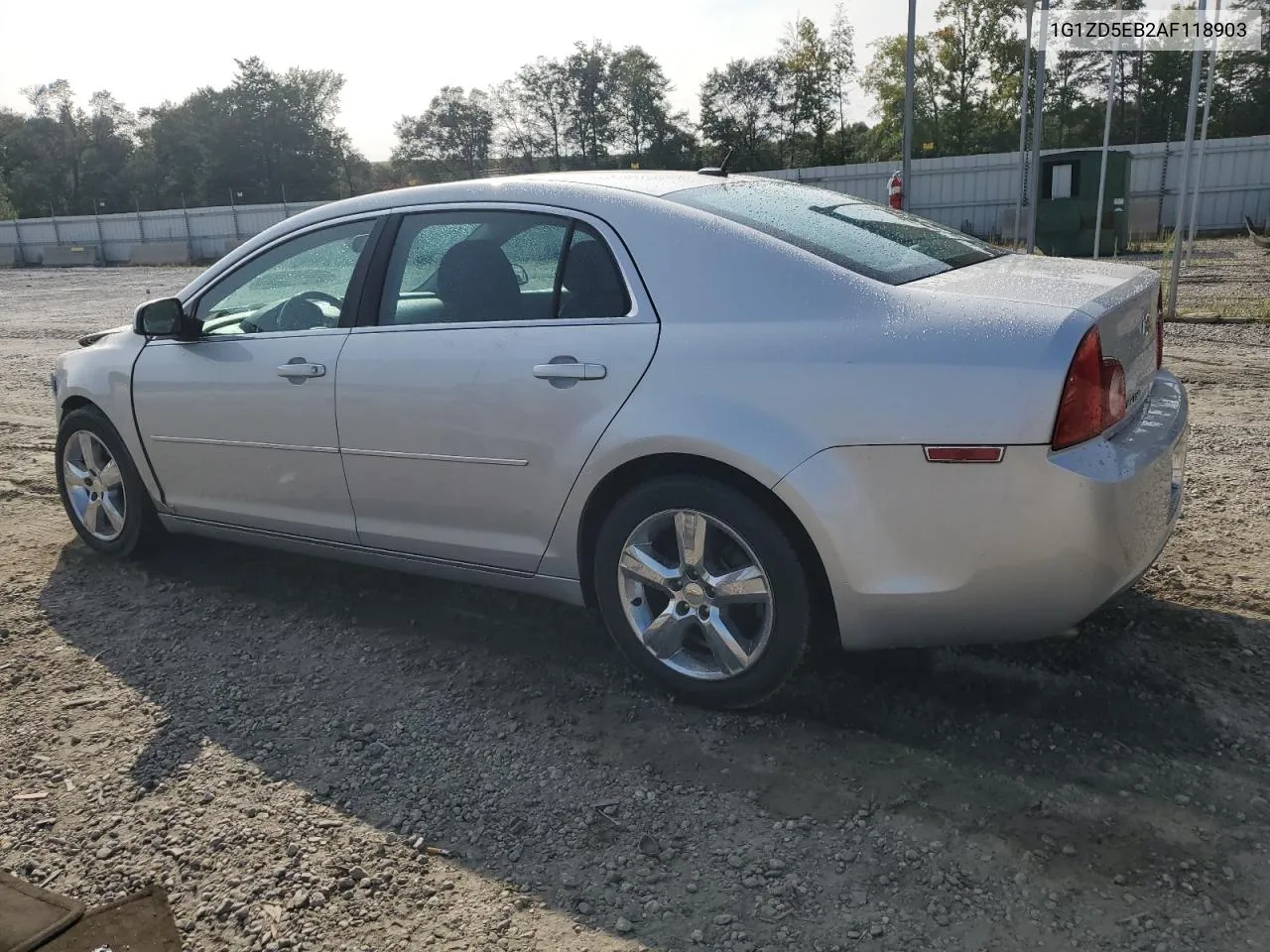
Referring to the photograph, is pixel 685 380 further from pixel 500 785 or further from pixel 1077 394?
pixel 500 785

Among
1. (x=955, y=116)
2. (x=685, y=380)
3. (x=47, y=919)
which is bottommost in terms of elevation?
(x=47, y=919)

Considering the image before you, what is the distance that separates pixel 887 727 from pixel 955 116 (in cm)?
4705

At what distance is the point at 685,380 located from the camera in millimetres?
3082

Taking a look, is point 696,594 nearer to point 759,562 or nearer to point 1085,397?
point 759,562

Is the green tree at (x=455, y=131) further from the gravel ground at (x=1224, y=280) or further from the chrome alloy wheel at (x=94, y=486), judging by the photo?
the chrome alloy wheel at (x=94, y=486)

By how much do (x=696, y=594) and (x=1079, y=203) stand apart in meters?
19.4

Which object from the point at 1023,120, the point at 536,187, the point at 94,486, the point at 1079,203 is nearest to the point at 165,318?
the point at 94,486

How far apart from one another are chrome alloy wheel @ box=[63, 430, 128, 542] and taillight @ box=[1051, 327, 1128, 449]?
4057 mm

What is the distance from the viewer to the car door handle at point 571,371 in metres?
3.23

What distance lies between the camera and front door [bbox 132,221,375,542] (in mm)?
3965

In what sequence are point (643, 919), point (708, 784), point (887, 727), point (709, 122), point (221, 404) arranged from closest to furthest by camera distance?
point (643, 919) < point (708, 784) < point (887, 727) < point (221, 404) < point (709, 122)

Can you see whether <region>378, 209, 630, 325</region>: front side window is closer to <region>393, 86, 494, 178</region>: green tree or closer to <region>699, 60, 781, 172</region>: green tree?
<region>699, 60, 781, 172</region>: green tree

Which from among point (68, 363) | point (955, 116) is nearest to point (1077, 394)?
point (68, 363)

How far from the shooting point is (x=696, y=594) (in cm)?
321
